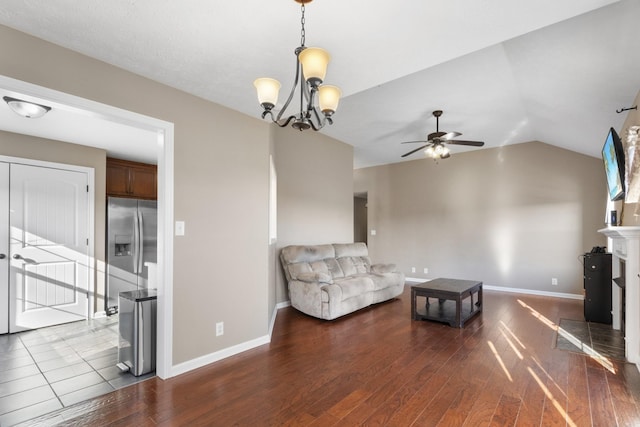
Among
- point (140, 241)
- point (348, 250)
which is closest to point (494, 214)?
point (348, 250)

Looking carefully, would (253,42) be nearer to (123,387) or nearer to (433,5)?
(433,5)

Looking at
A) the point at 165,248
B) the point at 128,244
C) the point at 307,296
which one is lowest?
the point at 307,296

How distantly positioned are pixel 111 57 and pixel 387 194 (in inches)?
249

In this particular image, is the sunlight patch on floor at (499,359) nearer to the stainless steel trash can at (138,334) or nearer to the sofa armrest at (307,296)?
the sofa armrest at (307,296)

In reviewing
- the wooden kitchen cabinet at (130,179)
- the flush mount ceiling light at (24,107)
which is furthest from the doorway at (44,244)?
the flush mount ceiling light at (24,107)

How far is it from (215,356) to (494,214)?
568cm

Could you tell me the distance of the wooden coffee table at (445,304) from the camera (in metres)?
3.91

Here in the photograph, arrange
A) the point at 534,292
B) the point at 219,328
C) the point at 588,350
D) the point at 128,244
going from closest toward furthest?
the point at 219,328 → the point at 588,350 → the point at 128,244 → the point at 534,292

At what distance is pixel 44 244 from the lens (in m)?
3.96

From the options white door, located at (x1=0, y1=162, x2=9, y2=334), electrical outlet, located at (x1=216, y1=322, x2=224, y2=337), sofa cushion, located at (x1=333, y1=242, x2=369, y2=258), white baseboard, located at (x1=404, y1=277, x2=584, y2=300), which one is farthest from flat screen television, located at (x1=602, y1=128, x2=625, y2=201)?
white door, located at (x1=0, y1=162, x2=9, y2=334)

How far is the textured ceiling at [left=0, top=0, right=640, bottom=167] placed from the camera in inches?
68.7

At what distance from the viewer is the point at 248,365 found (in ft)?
9.28

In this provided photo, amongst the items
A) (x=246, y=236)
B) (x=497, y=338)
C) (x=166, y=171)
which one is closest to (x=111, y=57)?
(x=166, y=171)

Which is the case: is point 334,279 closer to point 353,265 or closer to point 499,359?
point 353,265
